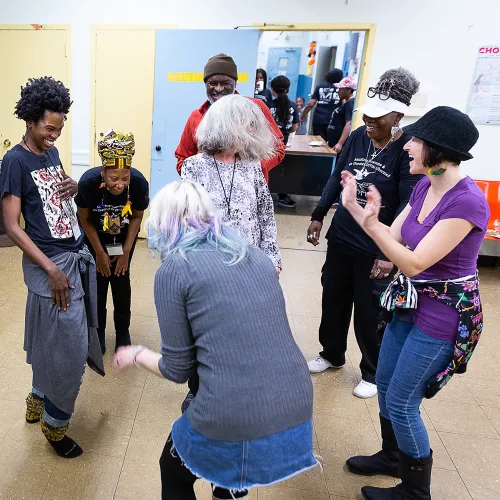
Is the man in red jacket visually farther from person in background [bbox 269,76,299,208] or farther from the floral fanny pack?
person in background [bbox 269,76,299,208]

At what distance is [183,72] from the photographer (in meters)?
4.21

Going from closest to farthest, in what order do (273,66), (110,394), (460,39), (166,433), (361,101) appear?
(166,433)
(110,394)
(460,39)
(361,101)
(273,66)

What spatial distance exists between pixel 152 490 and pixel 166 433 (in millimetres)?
330

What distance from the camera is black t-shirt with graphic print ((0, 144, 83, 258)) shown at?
1.62 m

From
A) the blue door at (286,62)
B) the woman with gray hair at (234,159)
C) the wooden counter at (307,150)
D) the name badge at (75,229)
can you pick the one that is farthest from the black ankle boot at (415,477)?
the blue door at (286,62)

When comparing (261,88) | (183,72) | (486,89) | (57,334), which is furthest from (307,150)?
(57,334)

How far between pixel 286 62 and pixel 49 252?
26.3 feet

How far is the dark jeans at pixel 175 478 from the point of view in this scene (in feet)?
4.05

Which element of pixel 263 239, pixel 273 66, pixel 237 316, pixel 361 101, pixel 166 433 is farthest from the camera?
pixel 273 66

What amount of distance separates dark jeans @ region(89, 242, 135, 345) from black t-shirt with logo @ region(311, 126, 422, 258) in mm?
1176

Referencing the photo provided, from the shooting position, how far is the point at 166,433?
206cm

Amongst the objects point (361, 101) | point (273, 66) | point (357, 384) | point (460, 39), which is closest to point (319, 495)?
point (357, 384)

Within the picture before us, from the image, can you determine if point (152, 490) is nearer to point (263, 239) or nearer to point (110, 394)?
point (110, 394)

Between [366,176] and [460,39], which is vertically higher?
[460,39]
